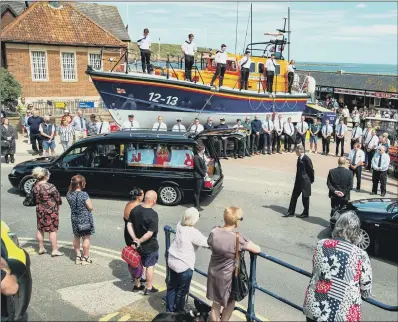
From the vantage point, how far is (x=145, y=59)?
17375mm

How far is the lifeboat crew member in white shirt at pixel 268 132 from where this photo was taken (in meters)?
17.6

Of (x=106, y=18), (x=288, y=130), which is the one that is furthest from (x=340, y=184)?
(x=106, y=18)

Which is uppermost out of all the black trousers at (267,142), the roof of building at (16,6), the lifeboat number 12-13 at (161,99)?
the roof of building at (16,6)

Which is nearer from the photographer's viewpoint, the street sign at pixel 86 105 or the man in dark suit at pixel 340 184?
the man in dark suit at pixel 340 184

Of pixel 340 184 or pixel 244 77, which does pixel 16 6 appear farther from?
pixel 340 184

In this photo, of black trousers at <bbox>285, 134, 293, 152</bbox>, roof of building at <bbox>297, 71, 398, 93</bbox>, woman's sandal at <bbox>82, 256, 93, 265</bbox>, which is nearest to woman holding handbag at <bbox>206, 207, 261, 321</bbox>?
woman's sandal at <bbox>82, 256, 93, 265</bbox>

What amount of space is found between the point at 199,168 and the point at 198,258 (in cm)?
286

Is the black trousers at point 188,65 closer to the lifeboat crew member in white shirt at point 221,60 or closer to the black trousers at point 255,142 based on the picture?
the lifeboat crew member in white shirt at point 221,60

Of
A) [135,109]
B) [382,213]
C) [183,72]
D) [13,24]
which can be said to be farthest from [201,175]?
[13,24]

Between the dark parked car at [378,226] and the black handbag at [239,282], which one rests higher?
the black handbag at [239,282]

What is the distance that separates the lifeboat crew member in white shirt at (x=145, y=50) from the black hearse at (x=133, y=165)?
271 inches

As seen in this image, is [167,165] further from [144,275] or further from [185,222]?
[185,222]

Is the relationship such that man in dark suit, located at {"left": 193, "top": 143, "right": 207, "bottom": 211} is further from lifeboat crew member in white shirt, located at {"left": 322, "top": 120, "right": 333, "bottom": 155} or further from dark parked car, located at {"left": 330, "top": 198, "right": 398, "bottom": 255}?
lifeboat crew member in white shirt, located at {"left": 322, "top": 120, "right": 333, "bottom": 155}

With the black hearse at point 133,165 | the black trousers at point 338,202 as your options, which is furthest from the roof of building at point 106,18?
the black trousers at point 338,202
